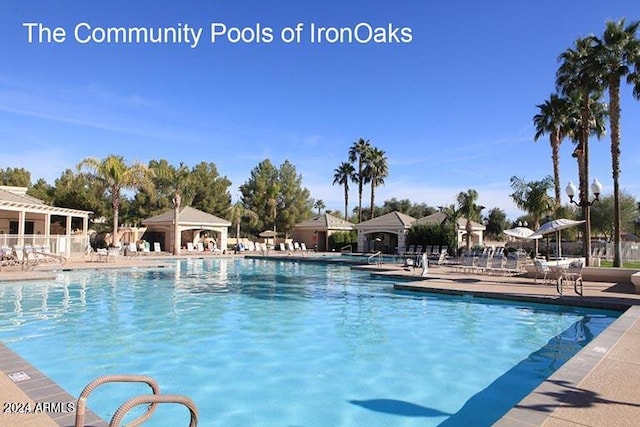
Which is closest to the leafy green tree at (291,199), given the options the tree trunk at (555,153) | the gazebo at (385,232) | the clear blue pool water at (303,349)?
the gazebo at (385,232)

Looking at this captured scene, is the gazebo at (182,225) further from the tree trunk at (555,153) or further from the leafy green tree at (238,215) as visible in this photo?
the tree trunk at (555,153)

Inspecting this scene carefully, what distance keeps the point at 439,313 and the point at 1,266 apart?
17.1 meters

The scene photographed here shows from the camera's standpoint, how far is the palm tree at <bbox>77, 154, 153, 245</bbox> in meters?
30.1

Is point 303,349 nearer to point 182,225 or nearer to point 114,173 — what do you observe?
point 114,173

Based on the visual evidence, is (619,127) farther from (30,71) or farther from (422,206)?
(422,206)

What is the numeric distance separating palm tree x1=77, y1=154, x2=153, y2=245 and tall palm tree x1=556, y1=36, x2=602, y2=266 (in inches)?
1074

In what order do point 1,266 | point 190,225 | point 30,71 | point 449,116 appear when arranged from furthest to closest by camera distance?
point 190,225 < point 449,116 < point 1,266 < point 30,71

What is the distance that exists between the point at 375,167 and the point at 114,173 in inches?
1039

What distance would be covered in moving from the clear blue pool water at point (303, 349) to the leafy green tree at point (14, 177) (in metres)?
36.3

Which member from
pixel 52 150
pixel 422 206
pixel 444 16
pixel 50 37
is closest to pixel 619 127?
pixel 444 16

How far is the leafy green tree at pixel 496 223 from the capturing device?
59344mm

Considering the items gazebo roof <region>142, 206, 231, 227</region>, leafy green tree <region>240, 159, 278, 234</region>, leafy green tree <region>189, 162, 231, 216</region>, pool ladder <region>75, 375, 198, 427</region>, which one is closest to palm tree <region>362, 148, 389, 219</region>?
leafy green tree <region>240, 159, 278, 234</region>

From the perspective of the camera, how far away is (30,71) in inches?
551

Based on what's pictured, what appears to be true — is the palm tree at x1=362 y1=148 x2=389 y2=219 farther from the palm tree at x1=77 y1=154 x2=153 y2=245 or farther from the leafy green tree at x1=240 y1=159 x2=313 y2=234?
the palm tree at x1=77 y1=154 x2=153 y2=245
